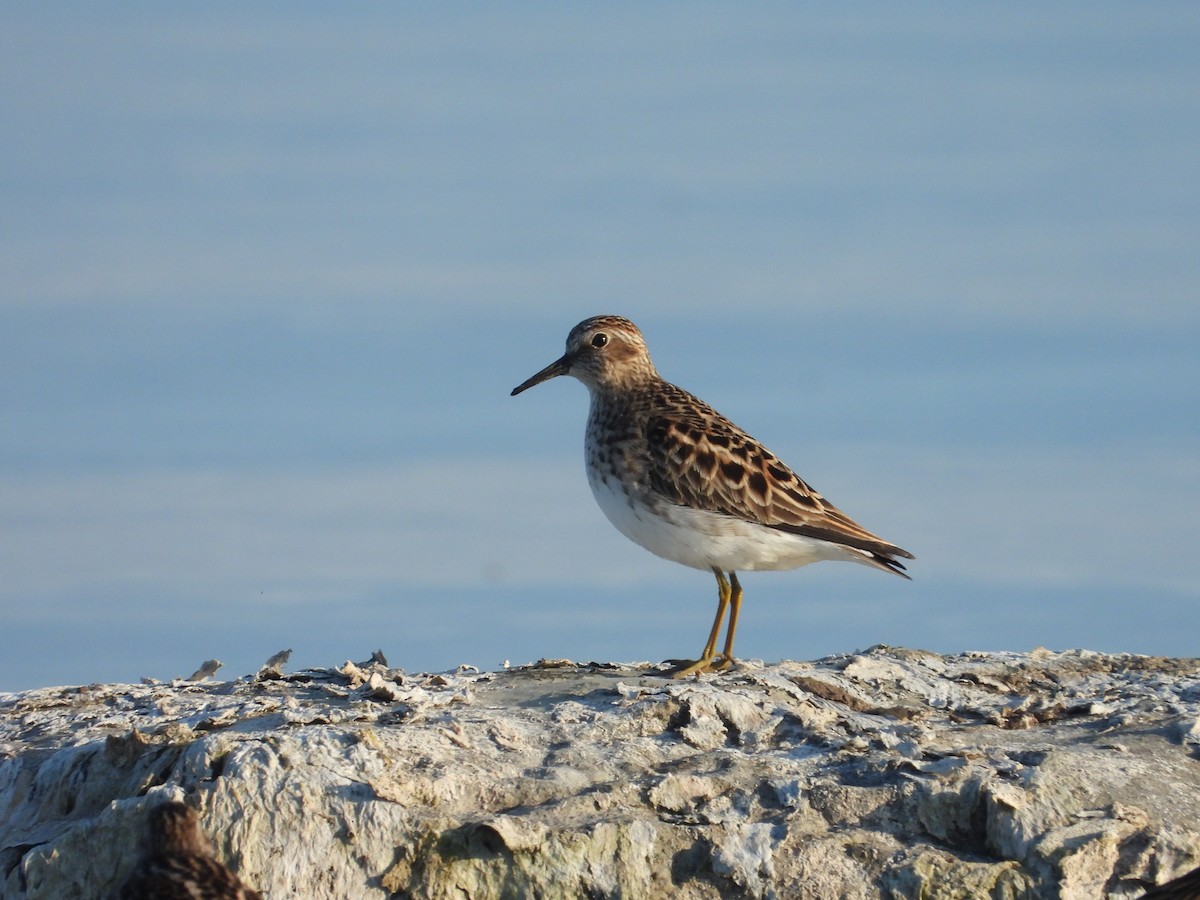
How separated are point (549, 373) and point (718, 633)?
355 centimetres

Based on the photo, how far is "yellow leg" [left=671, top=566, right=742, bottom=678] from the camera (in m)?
13.2

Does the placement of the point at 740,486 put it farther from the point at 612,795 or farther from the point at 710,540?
the point at 612,795

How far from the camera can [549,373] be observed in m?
16.2

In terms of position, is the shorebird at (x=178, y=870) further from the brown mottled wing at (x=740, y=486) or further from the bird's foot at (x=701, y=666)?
the brown mottled wing at (x=740, y=486)

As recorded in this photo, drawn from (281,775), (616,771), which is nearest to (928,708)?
(616,771)

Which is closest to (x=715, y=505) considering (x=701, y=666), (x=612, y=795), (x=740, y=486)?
(x=740, y=486)

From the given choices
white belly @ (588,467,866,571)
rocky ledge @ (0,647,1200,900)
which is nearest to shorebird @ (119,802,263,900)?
rocky ledge @ (0,647,1200,900)

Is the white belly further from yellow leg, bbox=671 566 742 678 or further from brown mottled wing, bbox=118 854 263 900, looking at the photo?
brown mottled wing, bbox=118 854 263 900

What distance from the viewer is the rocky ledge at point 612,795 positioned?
32.5 ft

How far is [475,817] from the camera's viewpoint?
1010 cm

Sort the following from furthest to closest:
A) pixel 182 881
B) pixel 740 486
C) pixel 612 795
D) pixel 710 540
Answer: pixel 740 486 → pixel 710 540 → pixel 612 795 → pixel 182 881

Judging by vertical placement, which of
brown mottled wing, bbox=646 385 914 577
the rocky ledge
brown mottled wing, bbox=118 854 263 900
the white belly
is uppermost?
brown mottled wing, bbox=646 385 914 577

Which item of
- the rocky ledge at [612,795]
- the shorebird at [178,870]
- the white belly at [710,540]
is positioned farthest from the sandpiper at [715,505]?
the shorebird at [178,870]

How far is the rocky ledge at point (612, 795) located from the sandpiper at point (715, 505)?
6.48ft
